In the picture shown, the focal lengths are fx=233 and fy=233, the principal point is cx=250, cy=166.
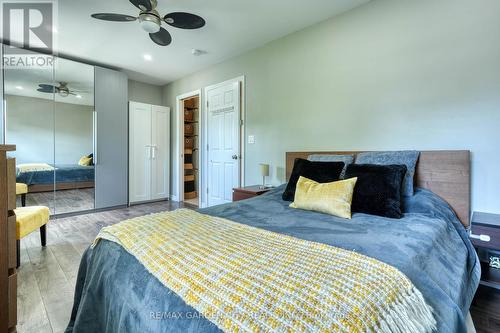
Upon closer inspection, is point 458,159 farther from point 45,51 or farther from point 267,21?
point 45,51

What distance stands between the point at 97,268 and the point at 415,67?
9.27ft

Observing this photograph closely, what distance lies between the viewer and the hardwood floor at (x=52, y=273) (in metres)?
1.52

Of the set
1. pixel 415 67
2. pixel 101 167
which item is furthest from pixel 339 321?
pixel 101 167

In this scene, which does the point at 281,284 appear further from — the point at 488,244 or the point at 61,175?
the point at 61,175

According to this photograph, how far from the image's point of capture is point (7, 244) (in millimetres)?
1319

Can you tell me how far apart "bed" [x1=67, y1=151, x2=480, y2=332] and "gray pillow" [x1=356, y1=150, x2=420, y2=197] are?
0.10m

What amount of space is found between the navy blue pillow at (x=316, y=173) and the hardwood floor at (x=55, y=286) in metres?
1.29

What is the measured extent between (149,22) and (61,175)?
2.96 metres

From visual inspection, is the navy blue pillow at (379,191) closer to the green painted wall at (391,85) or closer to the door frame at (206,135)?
the green painted wall at (391,85)

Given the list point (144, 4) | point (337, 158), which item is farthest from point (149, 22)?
point (337, 158)

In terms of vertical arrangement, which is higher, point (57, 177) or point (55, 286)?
point (57, 177)

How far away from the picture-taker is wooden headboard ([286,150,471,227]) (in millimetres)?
1849

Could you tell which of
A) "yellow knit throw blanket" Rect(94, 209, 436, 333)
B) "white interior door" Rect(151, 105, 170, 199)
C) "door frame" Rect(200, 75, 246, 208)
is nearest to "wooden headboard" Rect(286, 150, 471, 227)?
"yellow knit throw blanket" Rect(94, 209, 436, 333)

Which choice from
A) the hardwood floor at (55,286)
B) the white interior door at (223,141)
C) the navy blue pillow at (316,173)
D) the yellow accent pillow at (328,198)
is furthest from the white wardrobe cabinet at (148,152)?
the yellow accent pillow at (328,198)
